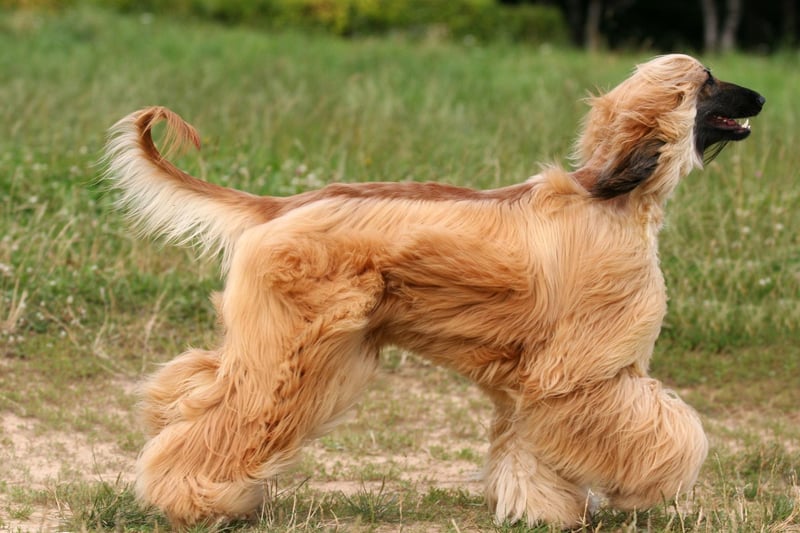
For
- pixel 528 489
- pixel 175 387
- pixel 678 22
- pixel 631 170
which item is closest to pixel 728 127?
pixel 631 170

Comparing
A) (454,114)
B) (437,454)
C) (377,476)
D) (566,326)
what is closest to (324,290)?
(566,326)

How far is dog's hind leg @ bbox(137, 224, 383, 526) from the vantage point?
3715 millimetres

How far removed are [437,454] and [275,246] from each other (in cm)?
196

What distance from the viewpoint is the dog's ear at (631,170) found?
388 cm

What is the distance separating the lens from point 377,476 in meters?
4.96

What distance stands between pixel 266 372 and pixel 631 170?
139 centimetres

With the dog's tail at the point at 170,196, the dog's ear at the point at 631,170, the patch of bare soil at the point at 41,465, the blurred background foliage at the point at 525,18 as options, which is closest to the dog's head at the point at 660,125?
the dog's ear at the point at 631,170

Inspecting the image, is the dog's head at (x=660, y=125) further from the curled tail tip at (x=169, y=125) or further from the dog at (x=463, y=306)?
the curled tail tip at (x=169, y=125)

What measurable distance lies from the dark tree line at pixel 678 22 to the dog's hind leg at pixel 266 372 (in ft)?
52.3

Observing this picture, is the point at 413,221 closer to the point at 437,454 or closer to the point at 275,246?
the point at 275,246

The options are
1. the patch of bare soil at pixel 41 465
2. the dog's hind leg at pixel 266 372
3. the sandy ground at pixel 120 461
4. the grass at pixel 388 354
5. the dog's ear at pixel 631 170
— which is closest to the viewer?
the dog's hind leg at pixel 266 372

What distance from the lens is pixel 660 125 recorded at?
153 inches

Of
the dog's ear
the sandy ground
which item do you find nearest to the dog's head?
the dog's ear

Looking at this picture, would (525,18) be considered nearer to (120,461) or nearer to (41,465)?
(120,461)
